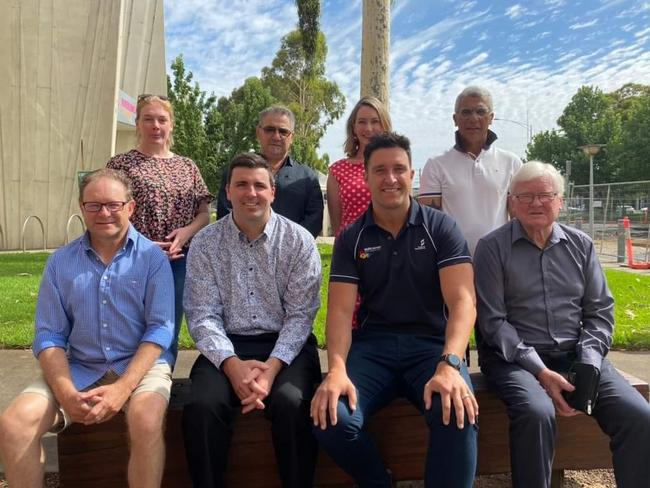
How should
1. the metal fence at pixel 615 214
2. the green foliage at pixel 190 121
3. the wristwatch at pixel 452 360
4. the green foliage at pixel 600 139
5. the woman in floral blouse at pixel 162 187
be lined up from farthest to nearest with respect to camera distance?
the green foliage at pixel 600 139 < the green foliage at pixel 190 121 < the metal fence at pixel 615 214 < the woman in floral blouse at pixel 162 187 < the wristwatch at pixel 452 360

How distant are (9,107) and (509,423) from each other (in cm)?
1720

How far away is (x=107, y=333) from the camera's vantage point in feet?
8.97

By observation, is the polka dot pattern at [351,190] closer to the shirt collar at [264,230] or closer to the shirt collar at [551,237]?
the shirt collar at [264,230]

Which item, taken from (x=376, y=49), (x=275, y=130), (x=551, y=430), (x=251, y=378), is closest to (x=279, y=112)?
(x=275, y=130)

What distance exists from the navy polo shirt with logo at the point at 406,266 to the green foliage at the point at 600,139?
161ft

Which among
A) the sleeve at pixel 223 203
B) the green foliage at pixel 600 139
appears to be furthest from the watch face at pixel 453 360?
the green foliage at pixel 600 139

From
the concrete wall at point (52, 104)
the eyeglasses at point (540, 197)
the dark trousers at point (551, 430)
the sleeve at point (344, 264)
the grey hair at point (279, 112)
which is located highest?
the concrete wall at point (52, 104)

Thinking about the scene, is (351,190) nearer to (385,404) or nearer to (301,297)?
(301,297)

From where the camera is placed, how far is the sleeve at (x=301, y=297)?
9.41ft

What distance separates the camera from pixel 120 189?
283 centimetres

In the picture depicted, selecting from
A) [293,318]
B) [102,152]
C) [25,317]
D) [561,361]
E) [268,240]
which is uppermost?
[102,152]

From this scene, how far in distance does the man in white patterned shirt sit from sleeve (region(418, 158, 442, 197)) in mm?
1035

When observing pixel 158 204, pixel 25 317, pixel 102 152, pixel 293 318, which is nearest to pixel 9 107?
pixel 102 152

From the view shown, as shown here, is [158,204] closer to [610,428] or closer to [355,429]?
[355,429]
